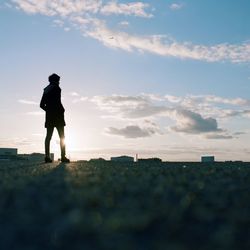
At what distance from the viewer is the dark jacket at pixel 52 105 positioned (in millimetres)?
16844

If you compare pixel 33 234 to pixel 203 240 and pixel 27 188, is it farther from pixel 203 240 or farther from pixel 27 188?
pixel 27 188

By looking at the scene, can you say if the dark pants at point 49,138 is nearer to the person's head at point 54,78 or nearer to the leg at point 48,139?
the leg at point 48,139

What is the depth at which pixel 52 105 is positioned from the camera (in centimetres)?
1705

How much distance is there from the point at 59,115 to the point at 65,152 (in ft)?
4.15

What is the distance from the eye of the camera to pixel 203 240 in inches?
90.6

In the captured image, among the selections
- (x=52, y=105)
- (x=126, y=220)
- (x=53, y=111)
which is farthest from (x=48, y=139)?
(x=126, y=220)

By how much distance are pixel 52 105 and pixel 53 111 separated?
219mm

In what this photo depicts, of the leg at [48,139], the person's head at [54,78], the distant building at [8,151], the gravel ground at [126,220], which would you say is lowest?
the gravel ground at [126,220]

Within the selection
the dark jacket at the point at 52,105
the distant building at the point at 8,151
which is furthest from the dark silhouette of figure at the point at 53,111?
the distant building at the point at 8,151

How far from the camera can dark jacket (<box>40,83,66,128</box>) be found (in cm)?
1684

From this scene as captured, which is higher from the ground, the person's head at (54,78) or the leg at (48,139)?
the person's head at (54,78)

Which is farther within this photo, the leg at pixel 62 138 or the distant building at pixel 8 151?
the distant building at pixel 8 151

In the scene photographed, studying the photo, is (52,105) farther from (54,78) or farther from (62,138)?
(62,138)

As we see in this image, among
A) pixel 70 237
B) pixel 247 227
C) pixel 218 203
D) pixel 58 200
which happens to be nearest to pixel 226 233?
pixel 247 227
